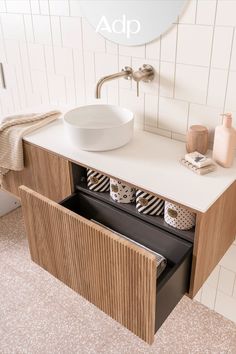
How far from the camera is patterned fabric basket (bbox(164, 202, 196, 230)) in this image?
1.01m

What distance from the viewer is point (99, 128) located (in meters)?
1.14

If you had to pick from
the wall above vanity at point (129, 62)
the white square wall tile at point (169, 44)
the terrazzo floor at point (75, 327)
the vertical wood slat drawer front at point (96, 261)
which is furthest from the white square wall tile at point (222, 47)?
the terrazzo floor at point (75, 327)

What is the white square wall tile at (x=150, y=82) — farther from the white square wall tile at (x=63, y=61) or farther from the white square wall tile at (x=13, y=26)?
the white square wall tile at (x=13, y=26)

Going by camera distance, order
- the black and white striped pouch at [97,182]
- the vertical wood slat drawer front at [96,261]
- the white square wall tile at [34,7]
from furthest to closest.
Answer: the white square wall tile at [34,7] < the black and white striped pouch at [97,182] < the vertical wood slat drawer front at [96,261]

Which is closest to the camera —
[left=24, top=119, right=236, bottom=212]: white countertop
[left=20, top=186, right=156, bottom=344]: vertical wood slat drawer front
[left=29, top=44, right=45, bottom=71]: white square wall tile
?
[left=20, top=186, right=156, bottom=344]: vertical wood slat drawer front

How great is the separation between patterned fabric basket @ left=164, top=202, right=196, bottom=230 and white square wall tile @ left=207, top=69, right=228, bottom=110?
38 centimetres

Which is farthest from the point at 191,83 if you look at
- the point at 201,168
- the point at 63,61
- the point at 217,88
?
the point at 63,61

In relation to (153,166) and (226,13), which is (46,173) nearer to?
(153,166)

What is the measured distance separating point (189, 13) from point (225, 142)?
0.42m

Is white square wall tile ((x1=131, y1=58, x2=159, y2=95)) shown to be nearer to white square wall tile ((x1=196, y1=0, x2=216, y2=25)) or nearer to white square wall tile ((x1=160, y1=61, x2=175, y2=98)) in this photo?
white square wall tile ((x1=160, y1=61, x2=175, y2=98))

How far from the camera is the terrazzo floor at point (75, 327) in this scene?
1.45 metres

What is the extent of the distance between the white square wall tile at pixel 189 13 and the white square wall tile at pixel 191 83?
0.14m

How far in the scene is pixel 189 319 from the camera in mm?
1580

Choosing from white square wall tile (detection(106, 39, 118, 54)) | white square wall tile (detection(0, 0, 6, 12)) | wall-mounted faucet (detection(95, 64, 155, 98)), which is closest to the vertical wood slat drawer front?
wall-mounted faucet (detection(95, 64, 155, 98))
